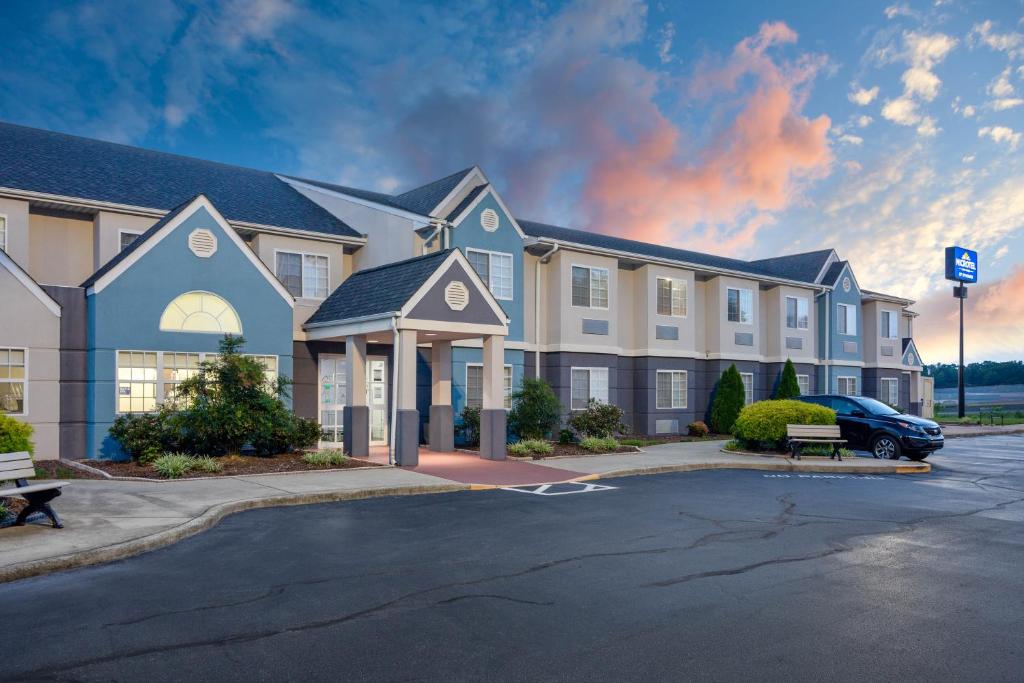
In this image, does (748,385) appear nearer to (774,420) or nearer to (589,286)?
(589,286)

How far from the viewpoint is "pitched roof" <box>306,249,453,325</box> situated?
18.4 meters

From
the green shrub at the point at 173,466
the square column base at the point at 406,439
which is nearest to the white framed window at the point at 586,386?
the square column base at the point at 406,439

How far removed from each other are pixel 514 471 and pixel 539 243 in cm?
994

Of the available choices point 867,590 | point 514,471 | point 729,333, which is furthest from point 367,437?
point 729,333

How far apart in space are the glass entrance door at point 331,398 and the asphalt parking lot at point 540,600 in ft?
31.2

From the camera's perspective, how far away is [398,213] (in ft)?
74.8

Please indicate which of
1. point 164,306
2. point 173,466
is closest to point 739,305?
point 164,306

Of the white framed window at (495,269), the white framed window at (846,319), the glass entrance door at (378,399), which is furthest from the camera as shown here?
the white framed window at (846,319)

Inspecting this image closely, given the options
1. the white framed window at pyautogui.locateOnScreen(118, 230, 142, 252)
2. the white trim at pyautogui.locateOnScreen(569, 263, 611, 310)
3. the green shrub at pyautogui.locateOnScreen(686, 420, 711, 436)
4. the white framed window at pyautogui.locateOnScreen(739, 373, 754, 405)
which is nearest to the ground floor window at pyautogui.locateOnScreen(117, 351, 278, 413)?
the white framed window at pyautogui.locateOnScreen(118, 230, 142, 252)

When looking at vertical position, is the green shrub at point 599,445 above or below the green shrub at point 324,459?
below

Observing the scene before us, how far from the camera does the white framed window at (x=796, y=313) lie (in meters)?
34.0

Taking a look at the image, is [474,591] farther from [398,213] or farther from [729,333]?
[729,333]

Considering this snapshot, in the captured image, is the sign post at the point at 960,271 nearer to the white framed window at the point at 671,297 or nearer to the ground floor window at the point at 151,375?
the white framed window at the point at 671,297

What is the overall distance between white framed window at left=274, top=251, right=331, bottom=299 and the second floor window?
70.0 ft
